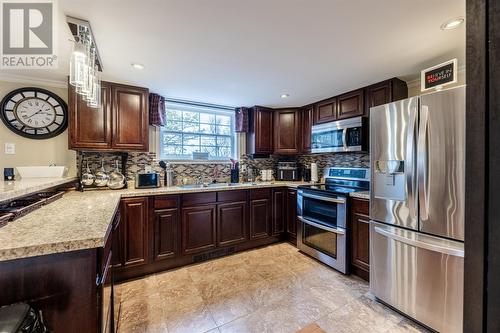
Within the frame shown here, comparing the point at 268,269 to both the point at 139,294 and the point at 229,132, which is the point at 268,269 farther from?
the point at 229,132

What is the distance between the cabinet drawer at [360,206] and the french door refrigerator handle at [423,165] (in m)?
0.60

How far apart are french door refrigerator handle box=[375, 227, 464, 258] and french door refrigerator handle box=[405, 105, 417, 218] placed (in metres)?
0.20

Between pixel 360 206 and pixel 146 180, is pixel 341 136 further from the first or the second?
pixel 146 180

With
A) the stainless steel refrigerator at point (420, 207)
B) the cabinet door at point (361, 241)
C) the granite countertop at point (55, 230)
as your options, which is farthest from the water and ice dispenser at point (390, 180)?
the granite countertop at point (55, 230)

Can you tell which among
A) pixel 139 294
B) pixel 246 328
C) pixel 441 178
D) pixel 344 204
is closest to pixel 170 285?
pixel 139 294

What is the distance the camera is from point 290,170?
3738 mm

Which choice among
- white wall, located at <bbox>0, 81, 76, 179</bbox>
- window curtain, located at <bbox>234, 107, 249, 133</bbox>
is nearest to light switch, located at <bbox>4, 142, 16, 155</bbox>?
white wall, located at <bbox>0, 81, 76, 179</bbox>

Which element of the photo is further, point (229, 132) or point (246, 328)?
point (229, 132)

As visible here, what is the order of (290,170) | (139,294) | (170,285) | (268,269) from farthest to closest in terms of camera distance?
(290,170), (268,269), (170,285), (139,294)

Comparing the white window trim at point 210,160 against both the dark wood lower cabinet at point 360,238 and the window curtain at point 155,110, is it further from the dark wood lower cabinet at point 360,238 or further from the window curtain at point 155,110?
the dark wood lower cabinet at point 360,238

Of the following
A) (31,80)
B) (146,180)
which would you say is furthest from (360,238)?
(31,80)

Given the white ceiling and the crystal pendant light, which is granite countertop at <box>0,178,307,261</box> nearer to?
the crystal pendant light

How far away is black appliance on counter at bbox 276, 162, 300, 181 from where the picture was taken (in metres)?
3.73

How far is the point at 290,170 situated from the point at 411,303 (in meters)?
2.33
